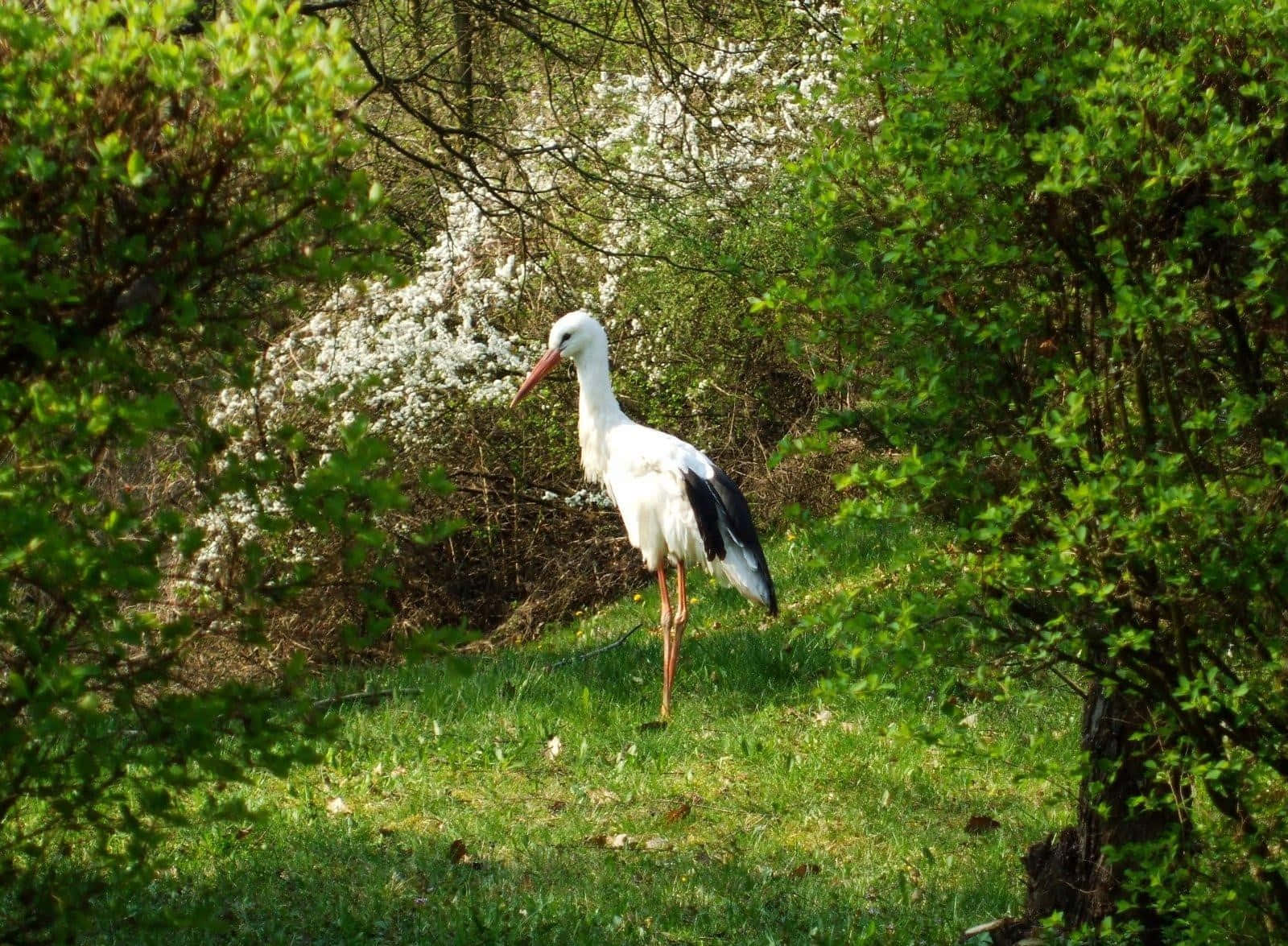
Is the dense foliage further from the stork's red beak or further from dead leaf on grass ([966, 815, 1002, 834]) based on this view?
the stork's red beak

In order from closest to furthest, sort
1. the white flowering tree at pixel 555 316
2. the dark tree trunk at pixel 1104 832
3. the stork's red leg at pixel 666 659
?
the dark tree trunk at pixel 1104 832, the stork's red leg at pixel 666 659, the white flowering tree at pixel 555 316

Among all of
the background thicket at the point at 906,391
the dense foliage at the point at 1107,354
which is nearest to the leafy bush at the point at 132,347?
the background thicket at the point at 906,391

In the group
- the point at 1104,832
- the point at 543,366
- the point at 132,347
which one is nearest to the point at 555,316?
the point at 543,366

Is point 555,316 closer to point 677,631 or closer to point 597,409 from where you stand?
point 597,409

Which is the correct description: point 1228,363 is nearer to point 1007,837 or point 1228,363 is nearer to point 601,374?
point 1007,837

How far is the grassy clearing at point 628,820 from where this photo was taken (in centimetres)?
457

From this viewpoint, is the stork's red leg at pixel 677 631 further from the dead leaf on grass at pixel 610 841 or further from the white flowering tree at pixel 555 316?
the white flowering tree at pixel 555 316

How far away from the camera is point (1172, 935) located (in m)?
3.74

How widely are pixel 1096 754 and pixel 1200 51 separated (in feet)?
5.83

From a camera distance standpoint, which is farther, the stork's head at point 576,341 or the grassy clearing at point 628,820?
the stork's head at point 576,341

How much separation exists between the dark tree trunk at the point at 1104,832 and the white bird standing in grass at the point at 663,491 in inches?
151

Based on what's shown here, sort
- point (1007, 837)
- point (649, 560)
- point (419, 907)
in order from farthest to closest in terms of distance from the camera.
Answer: point (649, 560)
point (1007, 837)
point (419, 907)

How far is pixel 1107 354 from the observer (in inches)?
130

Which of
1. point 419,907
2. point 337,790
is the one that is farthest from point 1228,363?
point 337,790
